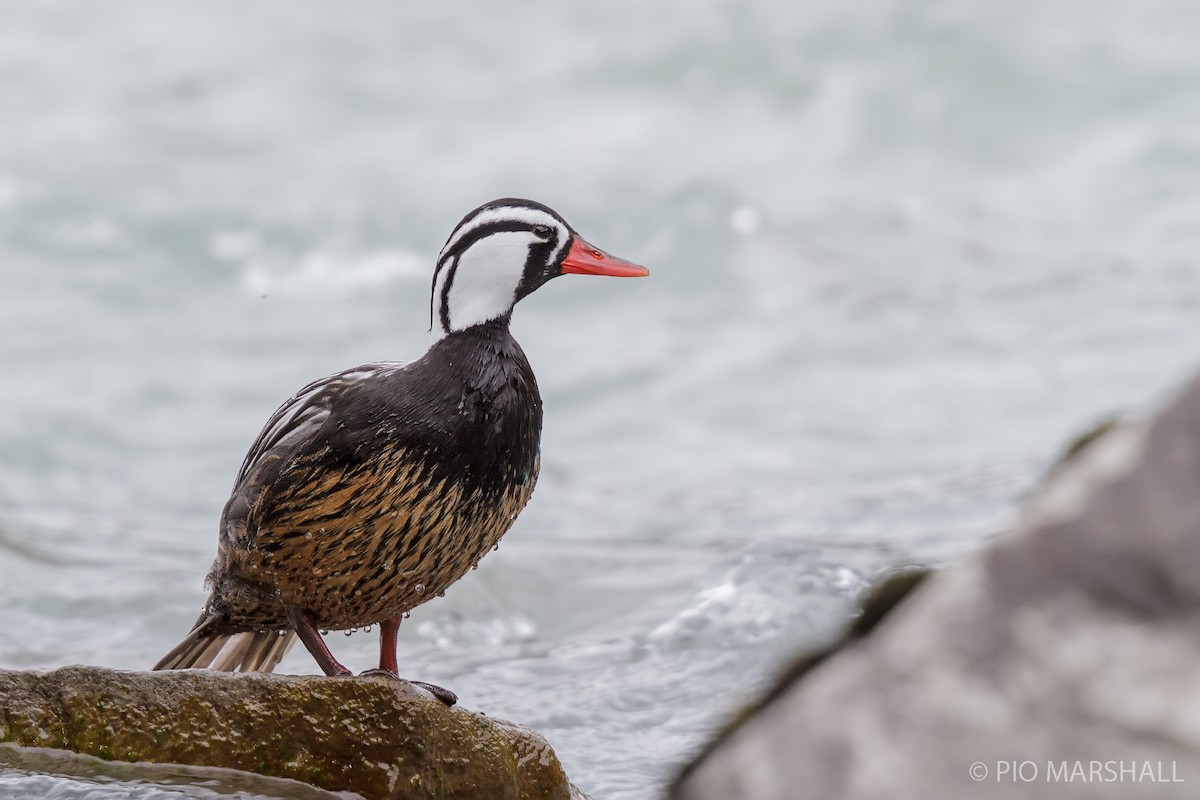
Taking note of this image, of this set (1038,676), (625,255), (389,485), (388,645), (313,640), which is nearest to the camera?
(1038,676)

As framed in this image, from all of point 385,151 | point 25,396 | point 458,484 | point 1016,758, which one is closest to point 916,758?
point 1016,758

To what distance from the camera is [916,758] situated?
7.42ft

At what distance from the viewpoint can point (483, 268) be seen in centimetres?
514

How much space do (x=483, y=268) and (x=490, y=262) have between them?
0.10ft

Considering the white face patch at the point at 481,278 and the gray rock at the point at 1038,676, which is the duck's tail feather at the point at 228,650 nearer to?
the white face patch at the point at 481,278

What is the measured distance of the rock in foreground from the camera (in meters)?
4.41

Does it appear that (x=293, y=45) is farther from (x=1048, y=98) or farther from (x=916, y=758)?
(x=916, y=758)

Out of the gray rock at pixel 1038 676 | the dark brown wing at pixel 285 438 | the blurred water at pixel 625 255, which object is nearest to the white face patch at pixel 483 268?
the dark brown wing at pixel 285 438

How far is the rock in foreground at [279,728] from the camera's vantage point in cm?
441

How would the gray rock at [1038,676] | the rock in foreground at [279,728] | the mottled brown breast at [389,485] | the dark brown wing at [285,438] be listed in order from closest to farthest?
the gray rock at [1038,676] < the rock in foreground at [279,728] < the mottled brown breast at [389,485] < the dark brown wing at [285,438]

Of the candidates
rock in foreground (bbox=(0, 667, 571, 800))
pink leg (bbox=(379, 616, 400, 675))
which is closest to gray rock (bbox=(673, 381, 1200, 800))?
rock in foreground (bbox=(0, 667, 571, 800))

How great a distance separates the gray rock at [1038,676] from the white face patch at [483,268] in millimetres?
2939

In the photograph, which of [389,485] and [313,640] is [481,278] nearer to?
[389,485]

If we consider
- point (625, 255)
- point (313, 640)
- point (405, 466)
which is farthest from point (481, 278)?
point (625, 255)
